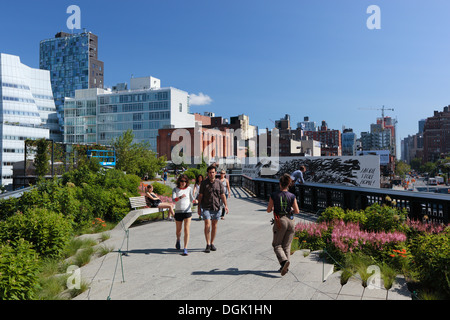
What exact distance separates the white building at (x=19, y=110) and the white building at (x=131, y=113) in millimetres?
11702

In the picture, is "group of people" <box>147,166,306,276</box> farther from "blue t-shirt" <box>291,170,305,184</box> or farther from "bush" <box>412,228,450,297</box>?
"blue t-shirt" <box>291,170,305,184</box>

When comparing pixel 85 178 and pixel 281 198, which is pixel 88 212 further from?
pixel 281 198

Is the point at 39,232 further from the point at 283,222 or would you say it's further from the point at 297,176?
the point at 297,176

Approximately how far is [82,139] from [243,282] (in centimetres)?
12988

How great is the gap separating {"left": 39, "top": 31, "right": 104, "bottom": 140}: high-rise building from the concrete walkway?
563 ft

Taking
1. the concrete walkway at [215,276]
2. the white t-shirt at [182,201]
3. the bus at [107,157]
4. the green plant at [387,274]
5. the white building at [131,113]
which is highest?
the white building at [131,113]

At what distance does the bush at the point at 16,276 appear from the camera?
452 cm

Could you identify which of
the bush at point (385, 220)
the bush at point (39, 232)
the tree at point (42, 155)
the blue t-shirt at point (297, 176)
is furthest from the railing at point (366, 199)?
the tree at point (42, 155)

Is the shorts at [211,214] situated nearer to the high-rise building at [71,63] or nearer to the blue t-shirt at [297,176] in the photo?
the blue t-shirt at [297,176]

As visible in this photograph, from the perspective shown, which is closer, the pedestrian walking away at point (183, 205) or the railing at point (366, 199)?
the pedestrian walking away at point (183, 205)

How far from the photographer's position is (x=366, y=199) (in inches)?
450

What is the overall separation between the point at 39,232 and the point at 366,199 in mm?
9639

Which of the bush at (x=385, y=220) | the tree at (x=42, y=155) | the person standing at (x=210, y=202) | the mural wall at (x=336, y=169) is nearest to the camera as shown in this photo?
the bush at (x=385, y=220)
